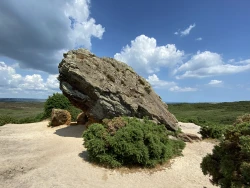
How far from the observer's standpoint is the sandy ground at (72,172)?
27.8ft

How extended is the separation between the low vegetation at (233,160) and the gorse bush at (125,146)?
402 cm

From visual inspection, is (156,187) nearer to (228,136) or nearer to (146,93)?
(228,136)

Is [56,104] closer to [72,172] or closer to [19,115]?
[72,172]

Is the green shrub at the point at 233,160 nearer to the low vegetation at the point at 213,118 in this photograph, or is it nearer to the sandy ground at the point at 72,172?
the low vegetation at the point at 213,118

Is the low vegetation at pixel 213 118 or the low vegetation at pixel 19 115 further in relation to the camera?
the low vegetation at pixel 19 115

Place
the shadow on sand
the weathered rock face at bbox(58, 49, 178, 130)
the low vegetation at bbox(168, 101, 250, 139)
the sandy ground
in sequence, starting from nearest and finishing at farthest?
the sandy ground
the weathered rock face at bbox(58, 49, 178, 130)
the shadow on sand
the low vegetation at bbox(168, 101, 250, 139)

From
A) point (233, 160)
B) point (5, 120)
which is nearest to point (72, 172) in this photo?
point (233, 160)

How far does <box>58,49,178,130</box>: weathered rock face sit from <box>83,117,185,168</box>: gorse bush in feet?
11.2

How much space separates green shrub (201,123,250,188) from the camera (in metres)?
5.38

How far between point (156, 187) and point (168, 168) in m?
2.10

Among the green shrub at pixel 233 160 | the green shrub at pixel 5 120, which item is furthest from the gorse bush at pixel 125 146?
the green shrub at pixel 5 120

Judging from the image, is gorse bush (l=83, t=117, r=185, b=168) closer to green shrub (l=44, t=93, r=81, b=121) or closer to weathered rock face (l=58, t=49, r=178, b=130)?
weathered rock face (l=58, t=49, r=178, b=130)

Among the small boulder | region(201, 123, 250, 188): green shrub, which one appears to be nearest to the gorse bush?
region(201, 123, 250, 188): green shrub

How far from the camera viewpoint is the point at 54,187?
788 cm
